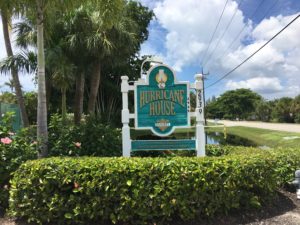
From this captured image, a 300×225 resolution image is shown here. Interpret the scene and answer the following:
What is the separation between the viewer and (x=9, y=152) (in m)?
5.38

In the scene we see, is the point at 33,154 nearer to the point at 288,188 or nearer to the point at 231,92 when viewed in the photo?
the point at 288,188

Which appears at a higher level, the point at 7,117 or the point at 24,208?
the point at 7,117

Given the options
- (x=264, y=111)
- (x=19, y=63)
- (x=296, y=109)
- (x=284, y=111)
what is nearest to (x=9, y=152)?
(x=19, y=63)

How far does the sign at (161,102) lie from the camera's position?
22.1ft

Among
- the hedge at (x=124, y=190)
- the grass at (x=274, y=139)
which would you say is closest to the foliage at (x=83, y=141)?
the hedge at (x=124, y=190)

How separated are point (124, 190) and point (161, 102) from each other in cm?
260

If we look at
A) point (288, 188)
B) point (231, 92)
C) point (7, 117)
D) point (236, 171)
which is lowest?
point (288, 188)

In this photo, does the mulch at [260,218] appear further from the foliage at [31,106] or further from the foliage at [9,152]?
the foliage at [31,106]

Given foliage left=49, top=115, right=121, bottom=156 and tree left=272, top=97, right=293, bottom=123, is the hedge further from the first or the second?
tree left=272, top=97, right=293, bottom=123

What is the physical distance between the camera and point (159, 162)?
16.0ft

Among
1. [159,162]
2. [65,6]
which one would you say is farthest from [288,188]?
[65,6]

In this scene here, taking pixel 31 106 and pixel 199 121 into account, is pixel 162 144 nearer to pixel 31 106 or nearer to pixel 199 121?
pixel 199 121

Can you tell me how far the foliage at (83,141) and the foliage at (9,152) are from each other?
56cm

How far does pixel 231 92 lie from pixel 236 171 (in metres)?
126
